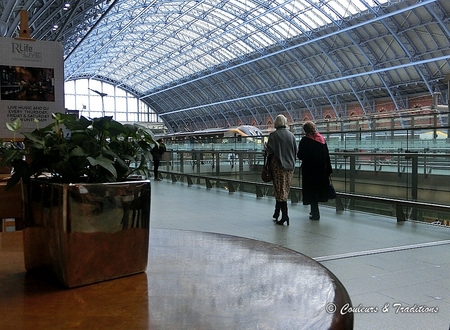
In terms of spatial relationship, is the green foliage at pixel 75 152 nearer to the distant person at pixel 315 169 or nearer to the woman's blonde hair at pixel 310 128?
the distant person at pixel 315 169

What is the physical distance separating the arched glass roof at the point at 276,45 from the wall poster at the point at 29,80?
1509cm

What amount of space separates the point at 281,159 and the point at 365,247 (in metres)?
1.88

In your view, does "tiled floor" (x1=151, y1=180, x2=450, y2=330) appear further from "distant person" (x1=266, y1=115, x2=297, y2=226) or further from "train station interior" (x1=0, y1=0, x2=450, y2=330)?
"distant person" (x1=266, y1=115, x2=297, y2=226)

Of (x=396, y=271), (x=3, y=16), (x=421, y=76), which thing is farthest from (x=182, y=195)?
(x=421, y=76)

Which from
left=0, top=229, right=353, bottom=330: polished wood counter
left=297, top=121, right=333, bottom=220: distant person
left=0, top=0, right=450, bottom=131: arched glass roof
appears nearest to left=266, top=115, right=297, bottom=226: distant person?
left=297, top=121, right=333, bottom=220: distant person

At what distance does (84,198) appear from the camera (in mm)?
1032

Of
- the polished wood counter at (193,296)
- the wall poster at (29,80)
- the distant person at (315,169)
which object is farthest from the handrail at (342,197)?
the polished wood counter at (193,296)

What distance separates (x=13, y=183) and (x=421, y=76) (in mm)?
30302

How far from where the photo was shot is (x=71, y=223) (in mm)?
1012

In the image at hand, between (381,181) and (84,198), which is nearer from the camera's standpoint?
(84,198)

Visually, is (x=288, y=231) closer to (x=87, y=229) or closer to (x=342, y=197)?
(x=342, y=197)

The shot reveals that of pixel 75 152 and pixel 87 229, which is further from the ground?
pixel 75 152

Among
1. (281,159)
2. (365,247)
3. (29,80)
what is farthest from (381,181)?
(29,80)

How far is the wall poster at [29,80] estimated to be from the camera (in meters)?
2.67
